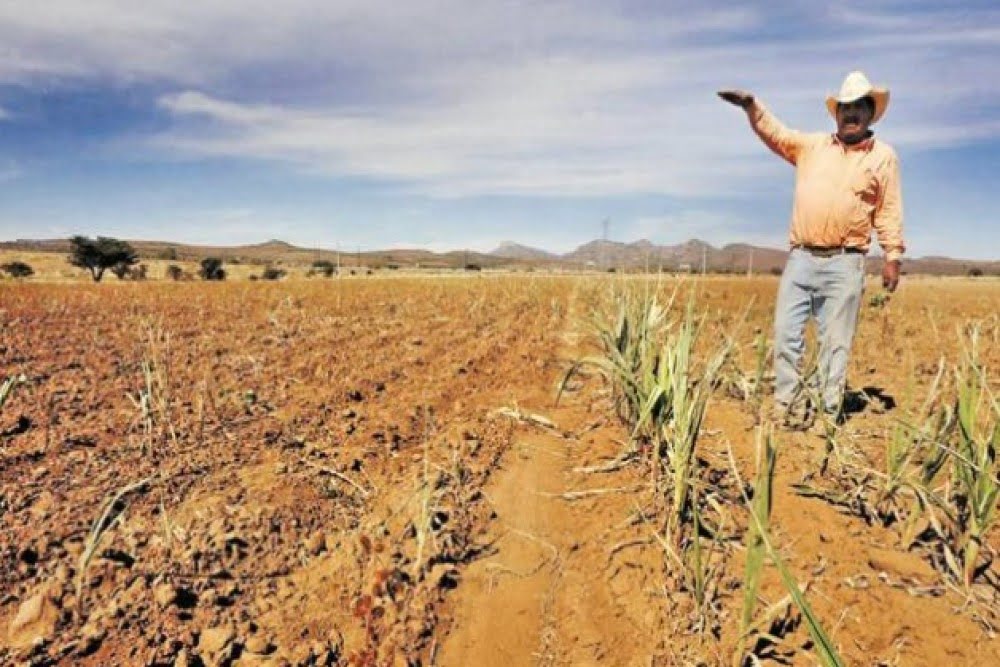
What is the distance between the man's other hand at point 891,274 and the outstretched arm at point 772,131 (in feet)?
2.73

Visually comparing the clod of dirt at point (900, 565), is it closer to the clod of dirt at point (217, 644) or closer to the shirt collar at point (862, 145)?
the clod of dirt at point (217, 644)

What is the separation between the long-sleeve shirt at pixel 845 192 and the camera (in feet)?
12.6

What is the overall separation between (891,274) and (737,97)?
139 cm

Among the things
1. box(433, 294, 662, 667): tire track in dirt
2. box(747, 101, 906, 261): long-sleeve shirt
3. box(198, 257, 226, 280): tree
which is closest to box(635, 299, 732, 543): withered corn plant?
box(433, 294, 662, 667): tire track in dirt

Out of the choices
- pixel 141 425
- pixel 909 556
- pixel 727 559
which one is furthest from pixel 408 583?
pixel 141 425

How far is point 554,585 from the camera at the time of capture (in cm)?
225

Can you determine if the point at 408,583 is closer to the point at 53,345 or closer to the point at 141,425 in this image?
the point at 141,425

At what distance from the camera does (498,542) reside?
2551 millimetres

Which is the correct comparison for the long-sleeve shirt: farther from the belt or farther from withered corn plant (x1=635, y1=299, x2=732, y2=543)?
withered corn plant (x1=635, y1=299, x2=732, y2=543)

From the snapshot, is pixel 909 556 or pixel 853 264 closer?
pixel 909 556

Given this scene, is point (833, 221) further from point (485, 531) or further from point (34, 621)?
point (34, 621)

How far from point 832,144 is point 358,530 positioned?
3.40 meters

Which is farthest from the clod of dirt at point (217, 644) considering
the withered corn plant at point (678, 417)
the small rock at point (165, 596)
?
the withered corn plant at point (678, 417)

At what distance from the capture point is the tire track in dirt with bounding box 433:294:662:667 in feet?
6.32
